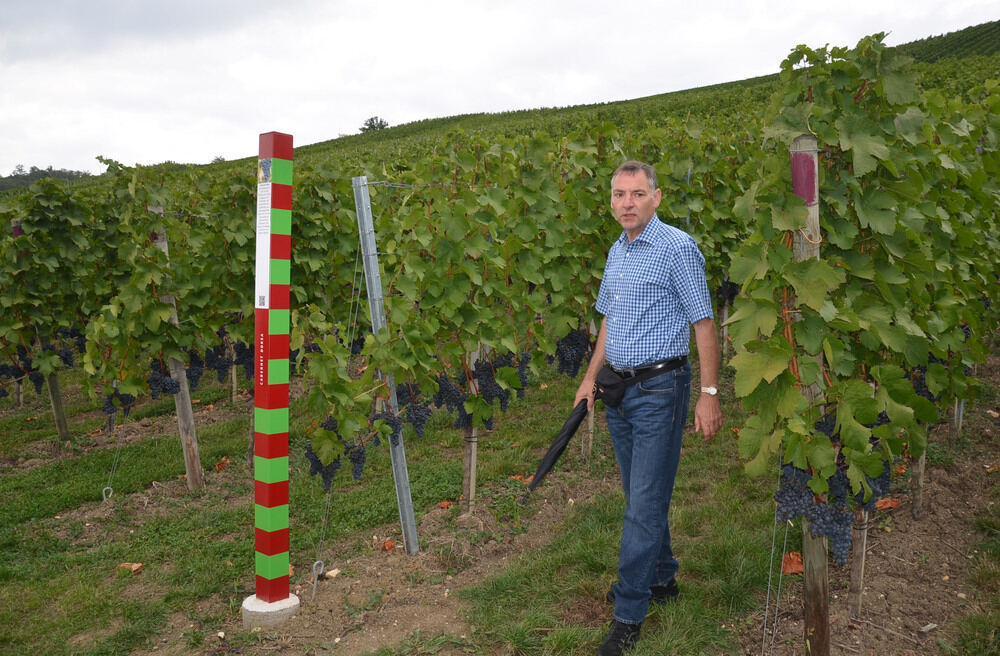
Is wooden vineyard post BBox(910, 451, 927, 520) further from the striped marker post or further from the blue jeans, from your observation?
the striped marker post

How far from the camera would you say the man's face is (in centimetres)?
309

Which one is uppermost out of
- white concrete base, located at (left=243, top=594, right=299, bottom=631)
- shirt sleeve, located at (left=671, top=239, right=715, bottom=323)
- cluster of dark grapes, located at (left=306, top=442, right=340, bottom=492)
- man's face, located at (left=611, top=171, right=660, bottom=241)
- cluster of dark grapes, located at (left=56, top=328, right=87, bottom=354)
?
man's face, located at (left=611, top=171, right=660, bottom=241)

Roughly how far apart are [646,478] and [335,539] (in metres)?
2.52

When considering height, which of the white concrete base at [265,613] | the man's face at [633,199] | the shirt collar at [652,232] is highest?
the man's face at [633,199]

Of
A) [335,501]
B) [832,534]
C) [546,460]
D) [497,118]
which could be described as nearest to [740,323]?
[832,534]

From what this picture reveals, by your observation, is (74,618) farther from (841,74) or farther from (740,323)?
(841,74)

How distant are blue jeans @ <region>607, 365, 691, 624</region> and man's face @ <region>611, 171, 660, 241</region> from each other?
707 mm

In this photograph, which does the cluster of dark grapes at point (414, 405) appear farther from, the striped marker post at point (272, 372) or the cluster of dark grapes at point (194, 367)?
the cluster of dark grapes at point (194, 367)

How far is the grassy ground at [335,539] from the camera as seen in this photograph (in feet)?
11.3

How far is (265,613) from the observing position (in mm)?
3605

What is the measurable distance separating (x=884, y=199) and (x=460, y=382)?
109 inches

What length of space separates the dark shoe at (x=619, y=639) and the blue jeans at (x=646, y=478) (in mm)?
36

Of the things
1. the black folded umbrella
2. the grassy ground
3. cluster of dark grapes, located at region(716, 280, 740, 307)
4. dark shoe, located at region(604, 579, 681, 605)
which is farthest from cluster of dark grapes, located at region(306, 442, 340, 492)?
cluster of dark grapes, located at region(716, 280, 740, 307)

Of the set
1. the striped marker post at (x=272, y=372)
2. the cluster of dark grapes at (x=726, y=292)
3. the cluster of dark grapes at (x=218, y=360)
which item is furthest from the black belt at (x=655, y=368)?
the cluster of dark grapes at (x=726, y=292)
